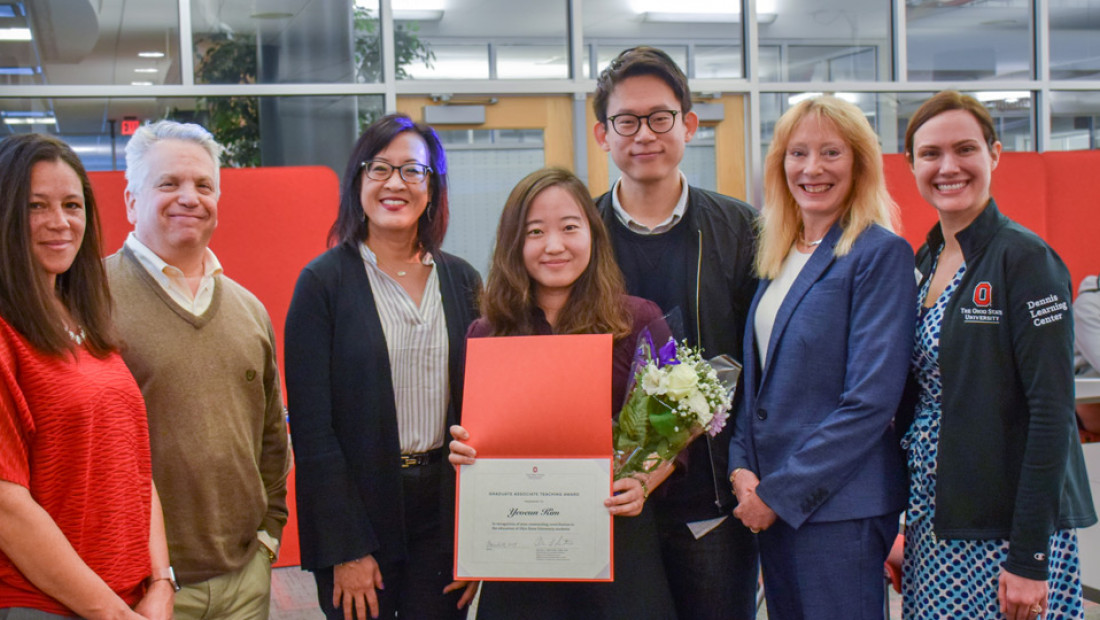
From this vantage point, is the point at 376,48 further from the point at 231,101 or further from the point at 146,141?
the point at 146,141

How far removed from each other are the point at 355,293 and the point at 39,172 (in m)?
0.74

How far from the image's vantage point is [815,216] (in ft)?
7.70

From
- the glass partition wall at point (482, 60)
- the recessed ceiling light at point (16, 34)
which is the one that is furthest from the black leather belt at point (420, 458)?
the recessed ceiling light at point (16, 34)

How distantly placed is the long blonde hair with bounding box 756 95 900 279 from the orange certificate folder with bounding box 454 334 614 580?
2.14ft

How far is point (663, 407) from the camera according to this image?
2.02 m

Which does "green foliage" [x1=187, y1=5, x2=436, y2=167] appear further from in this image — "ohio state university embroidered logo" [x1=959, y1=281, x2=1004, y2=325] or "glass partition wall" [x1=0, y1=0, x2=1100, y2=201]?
"ohio state university embroidered logo" [x1=959, y1=281, x2=1004, y2=325]

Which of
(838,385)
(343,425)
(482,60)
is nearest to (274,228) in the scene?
(482,60)

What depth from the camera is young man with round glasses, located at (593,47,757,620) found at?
2.39 m

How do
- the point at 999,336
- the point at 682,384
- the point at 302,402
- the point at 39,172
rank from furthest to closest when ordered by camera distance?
the point at 302,402, the point at 999,336, the point at 682,384, the point at 39,172

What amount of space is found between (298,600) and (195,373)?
270 centimetres

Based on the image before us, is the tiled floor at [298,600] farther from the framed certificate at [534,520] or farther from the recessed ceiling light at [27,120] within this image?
the recessed ceiling light at [27,120]

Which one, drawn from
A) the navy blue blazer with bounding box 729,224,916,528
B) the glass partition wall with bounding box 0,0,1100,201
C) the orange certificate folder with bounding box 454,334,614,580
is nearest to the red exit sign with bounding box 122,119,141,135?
the glass partition wall with bounding box 0,0,1100,201

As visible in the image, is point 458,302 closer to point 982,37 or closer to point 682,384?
point 682,384

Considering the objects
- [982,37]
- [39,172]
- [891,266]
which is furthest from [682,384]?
[982,37]
